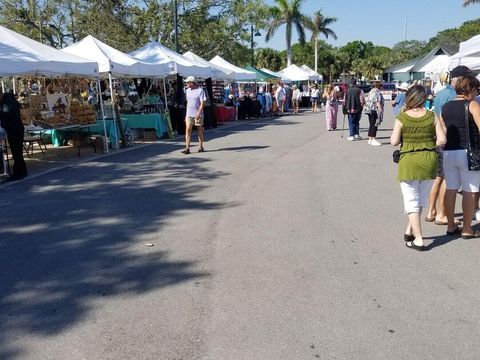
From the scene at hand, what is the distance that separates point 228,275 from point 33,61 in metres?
7.70

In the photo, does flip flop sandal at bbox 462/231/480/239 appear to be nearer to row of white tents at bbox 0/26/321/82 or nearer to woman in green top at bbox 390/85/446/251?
woman in green top at bbox 390/85/446/251

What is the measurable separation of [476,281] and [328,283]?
1281 millimetres

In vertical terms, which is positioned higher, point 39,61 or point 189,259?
point 39,61

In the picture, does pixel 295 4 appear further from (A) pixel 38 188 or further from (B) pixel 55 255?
(B) pixel 55 255

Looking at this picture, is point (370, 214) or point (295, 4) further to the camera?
point (295, 4)

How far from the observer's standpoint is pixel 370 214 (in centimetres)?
668

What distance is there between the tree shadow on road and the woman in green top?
7.40ft

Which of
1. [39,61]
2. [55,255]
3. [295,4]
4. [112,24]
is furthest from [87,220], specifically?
[295,4]

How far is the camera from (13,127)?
9.59m

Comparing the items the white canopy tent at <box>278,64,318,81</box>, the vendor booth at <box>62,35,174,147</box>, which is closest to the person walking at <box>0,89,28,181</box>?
the vendor booth at <box>62,35,174,147</box>

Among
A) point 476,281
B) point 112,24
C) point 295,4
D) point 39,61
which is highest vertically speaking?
point 295,4

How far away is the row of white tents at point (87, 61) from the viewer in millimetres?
10172

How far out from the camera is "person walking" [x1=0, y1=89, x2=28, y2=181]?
31.0ft

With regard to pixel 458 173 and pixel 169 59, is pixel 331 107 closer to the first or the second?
pixel 169 59
